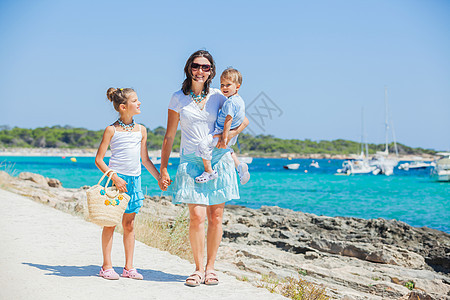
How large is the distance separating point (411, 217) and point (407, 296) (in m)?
18.1

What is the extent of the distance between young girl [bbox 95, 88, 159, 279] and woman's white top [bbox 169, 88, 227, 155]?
433mm

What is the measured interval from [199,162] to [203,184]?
22cm

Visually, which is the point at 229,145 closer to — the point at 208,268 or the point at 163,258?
the point at 208,268

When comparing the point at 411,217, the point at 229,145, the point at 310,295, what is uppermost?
the point at 229,145

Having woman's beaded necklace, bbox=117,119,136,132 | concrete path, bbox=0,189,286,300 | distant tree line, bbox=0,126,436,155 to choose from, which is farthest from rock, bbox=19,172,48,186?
distant tree line, bbox=0,126,436,155

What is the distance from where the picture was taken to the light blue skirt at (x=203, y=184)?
4664 millimetres

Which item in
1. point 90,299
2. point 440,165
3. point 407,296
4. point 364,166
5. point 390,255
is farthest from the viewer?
point 364,166

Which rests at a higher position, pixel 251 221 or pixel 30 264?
pixel 30 264

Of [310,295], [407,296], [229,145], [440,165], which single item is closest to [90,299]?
[229,145]

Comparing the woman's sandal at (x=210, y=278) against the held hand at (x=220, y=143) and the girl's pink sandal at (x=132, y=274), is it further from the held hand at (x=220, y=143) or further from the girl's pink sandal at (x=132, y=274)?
the held hand at (x=220, y=143)

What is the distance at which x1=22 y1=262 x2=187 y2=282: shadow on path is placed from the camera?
4908mm

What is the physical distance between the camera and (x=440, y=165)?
52969 mm

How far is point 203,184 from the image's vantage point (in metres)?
4.70

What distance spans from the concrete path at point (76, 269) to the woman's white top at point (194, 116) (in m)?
1.37
